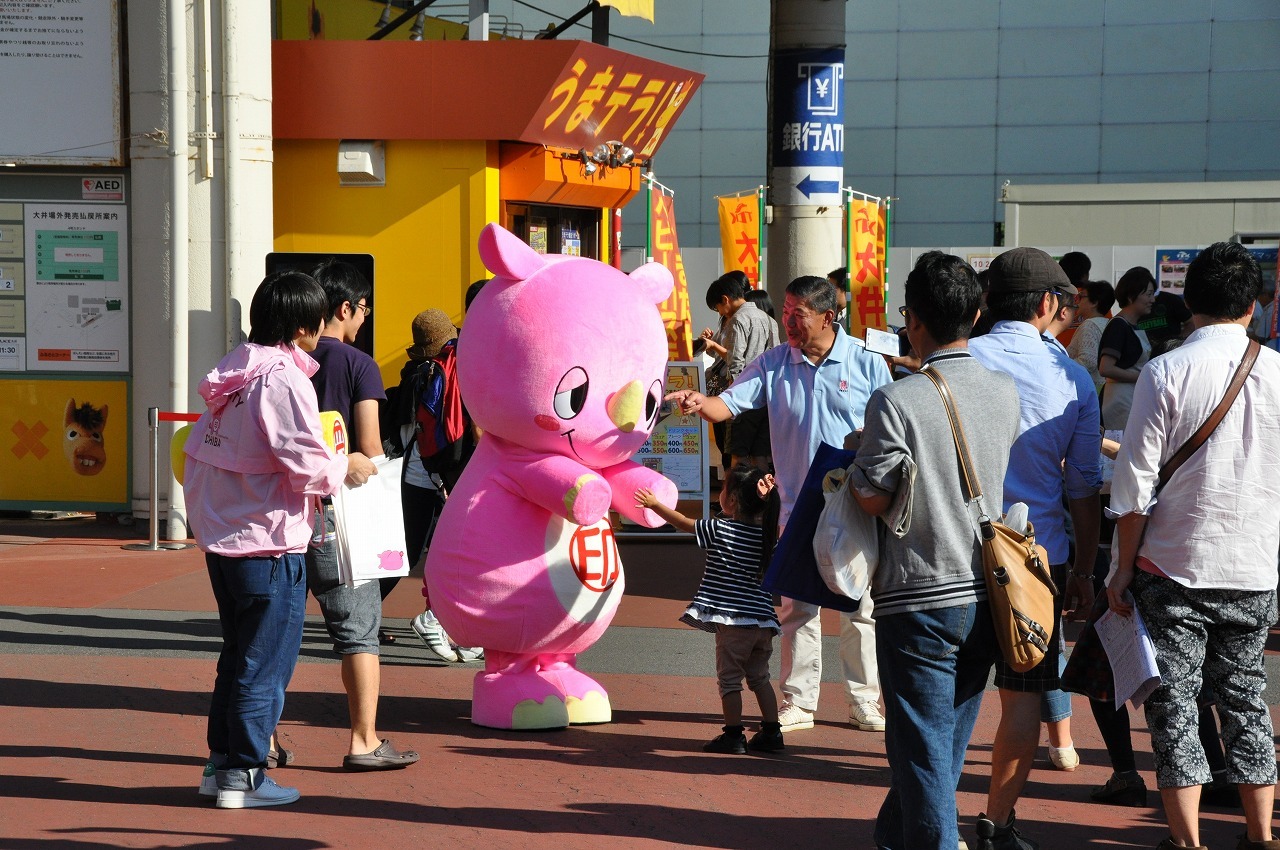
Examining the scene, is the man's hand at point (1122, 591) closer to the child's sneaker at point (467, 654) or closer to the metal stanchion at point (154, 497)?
the child's sneaker at point (467, 654)

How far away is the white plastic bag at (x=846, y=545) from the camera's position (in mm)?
3754

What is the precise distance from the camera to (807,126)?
11398mm

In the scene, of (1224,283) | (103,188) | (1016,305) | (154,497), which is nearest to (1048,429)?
(1016,305)

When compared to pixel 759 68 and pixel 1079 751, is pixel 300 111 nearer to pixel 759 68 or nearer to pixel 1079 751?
pixel 1079 751

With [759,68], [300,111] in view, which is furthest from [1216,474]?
[759,68]

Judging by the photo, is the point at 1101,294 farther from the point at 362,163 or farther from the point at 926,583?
the point at 926,583

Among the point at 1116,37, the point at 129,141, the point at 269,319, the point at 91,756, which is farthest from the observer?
the point at 1116,37

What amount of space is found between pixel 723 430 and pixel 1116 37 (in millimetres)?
16095

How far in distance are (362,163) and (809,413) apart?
5846 mm

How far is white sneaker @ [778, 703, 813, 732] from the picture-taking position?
6.08 metres

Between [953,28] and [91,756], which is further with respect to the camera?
[953,28]

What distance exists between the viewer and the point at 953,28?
929 inches

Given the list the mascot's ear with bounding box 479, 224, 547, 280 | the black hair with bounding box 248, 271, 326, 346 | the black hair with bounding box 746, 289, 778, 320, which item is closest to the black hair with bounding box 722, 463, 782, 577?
the mascot's ear with bounding box 479, 224, 547, 280

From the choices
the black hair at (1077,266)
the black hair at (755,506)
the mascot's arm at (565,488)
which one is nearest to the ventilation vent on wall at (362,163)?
the black hair at (1077,266)
